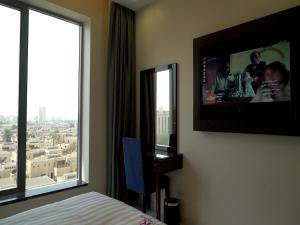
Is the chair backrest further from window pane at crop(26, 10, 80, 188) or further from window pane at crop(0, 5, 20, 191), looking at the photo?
window pane at crop(0, 5, 20, 191)

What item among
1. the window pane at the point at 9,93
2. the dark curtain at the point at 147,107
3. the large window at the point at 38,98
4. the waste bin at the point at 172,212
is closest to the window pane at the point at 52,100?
the large window at the point at 38,98

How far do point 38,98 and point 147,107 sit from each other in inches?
52.8

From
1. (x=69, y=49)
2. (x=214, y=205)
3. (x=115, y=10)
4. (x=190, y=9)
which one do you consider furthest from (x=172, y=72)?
(x=214, y=205)

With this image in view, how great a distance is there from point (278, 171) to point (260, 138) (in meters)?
0.30

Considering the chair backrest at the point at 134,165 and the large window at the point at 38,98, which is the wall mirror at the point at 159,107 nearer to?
the chair backrest at the point at 134,165

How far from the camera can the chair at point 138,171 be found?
238cm

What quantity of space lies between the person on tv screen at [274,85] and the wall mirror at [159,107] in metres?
1.00

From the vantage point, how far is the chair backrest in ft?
7.82

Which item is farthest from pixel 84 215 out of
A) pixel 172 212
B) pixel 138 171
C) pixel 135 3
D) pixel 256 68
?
pixel 135 3

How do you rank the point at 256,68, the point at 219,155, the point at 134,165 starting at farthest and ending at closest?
1. the point at 134,165
2. the point at 219,155
3. the point at 256,68

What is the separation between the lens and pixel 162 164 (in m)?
2.33

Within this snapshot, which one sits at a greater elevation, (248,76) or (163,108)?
(248,76)

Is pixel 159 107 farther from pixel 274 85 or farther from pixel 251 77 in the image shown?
pixel 274 85

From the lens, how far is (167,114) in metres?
2.69
